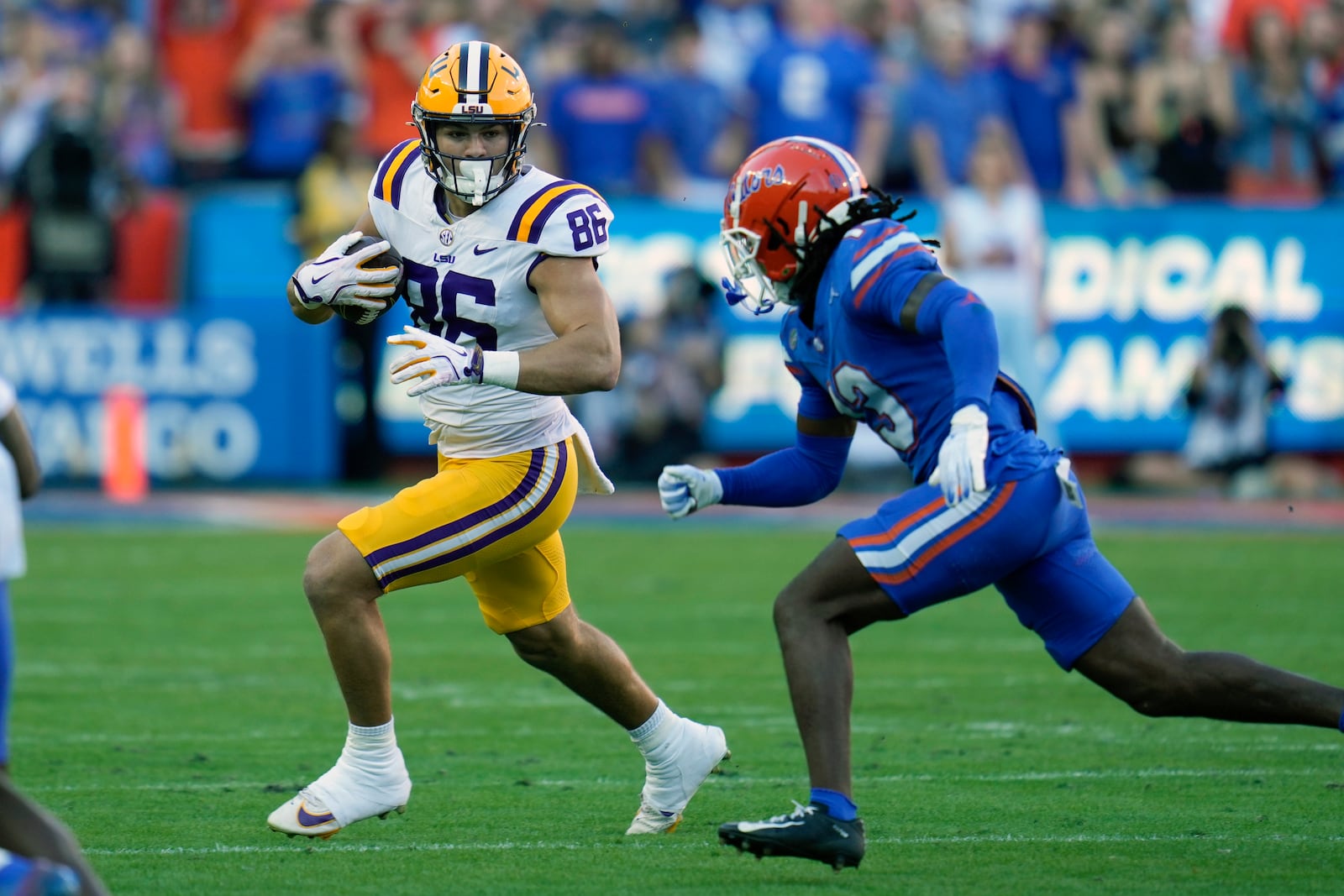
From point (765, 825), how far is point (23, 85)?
11287 mm

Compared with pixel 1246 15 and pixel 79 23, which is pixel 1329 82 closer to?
pixel 1246 15

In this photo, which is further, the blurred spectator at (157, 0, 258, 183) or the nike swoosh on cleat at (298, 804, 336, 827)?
the blurred spectator at (157, 0, 258, 183)

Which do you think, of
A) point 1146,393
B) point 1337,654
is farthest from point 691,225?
point 1337,654

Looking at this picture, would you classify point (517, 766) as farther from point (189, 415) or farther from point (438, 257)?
point (189, 415)

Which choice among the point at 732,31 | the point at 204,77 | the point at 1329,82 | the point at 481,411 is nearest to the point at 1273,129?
the point at 1329,82

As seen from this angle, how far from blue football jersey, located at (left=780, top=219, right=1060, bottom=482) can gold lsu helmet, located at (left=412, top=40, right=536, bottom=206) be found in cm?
90

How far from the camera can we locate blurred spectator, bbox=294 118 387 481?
13359 mm

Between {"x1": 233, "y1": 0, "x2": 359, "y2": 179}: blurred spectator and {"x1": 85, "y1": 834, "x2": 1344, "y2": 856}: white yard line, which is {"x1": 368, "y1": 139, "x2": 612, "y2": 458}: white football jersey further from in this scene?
{"x1": 233, "y1": 0, "x2": 359, "y2": 179}: blurred spectator

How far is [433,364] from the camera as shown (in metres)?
4.64

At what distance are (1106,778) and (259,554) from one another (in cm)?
635

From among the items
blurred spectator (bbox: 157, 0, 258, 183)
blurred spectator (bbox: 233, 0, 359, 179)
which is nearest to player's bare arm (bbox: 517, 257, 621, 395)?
blurred spectator (bbox: 233, 0, 359, 179)

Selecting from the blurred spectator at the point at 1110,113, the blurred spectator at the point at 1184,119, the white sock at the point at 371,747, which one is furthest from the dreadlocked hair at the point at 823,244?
the blurred spectator at the point at 1184,119

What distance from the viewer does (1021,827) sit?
501 cm

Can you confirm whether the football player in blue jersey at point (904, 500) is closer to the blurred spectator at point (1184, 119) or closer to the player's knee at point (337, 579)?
the player's knee at point (337, 579)
